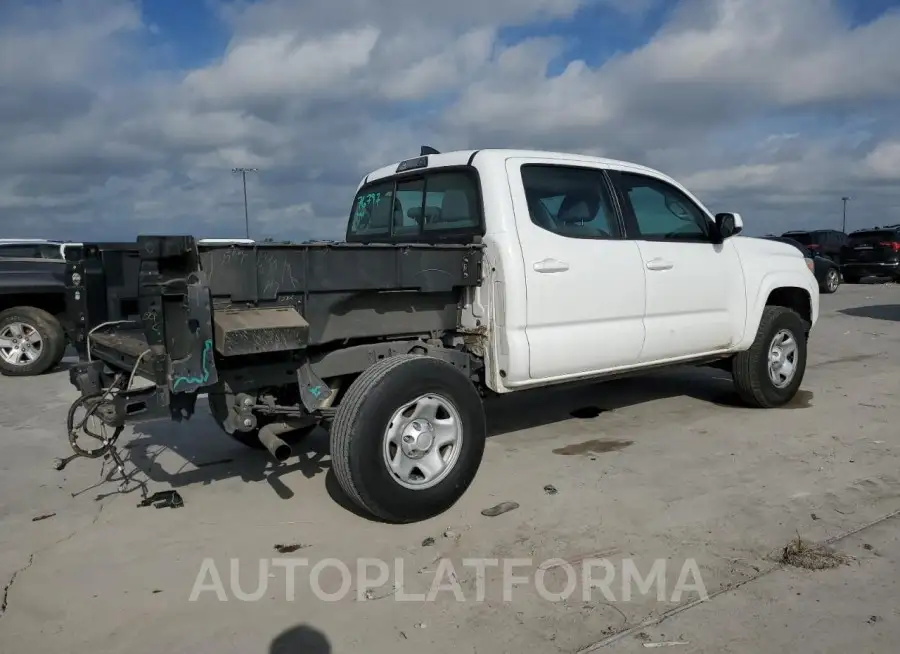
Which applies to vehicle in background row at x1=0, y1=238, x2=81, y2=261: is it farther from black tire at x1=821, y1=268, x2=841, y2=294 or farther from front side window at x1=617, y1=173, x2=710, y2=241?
black tire at x1=821, y1=268, x2=841, y2=294

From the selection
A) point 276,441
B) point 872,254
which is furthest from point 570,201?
point 872,254

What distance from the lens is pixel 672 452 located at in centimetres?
512

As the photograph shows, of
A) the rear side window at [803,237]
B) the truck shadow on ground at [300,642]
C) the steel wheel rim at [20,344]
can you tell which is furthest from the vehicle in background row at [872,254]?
the truck shadow on ground at [300,642]

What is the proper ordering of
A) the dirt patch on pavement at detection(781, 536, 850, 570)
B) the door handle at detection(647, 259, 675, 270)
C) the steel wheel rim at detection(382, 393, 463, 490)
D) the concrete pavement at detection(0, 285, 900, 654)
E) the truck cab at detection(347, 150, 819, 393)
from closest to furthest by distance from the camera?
the concrete pavement at detection(0, 285, 900, 654) → the dirt patch on pavement at detection(781, 536, 850, 570) → the steel wheel rim at detection(382, 393, 463, 490) → the truck cab at detection(347, 150, 819, 393) → the door handle at detection(647, 259, 675, 270)

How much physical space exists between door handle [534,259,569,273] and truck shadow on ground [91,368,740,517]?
33.7 inches

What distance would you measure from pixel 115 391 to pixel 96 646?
59.1 inches

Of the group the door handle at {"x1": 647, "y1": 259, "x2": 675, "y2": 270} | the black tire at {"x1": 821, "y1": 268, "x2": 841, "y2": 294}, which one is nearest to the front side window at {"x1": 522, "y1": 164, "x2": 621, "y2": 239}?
the door handle at {"x1": 647, "y1": 259, "x2": 675, "y2": 270}

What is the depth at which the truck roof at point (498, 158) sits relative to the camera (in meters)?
4.66

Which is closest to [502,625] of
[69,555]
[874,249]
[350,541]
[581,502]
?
[350,541]

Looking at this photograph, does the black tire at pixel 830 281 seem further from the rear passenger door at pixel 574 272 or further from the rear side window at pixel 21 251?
the rear side window at pixel 21 251

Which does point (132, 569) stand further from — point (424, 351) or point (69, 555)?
point (424, 351)

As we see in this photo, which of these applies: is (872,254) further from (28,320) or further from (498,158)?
(28,320)

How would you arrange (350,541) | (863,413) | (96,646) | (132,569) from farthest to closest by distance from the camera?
(863,413)
(350,541)
(132,569)
(96,646)

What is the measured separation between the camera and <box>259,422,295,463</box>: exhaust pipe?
3616 mm
